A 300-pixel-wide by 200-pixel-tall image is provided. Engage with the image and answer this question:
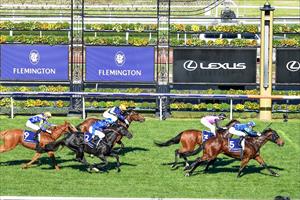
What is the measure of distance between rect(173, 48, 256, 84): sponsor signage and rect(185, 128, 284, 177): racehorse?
27.5 ft

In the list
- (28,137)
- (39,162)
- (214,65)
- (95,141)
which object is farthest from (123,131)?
(214,65)

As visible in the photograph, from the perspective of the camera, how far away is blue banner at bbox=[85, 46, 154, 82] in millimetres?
26625

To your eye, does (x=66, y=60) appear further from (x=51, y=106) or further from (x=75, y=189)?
(x=75, y=189)

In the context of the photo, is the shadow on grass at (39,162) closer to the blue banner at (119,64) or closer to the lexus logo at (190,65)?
the blue banner at (119,64)

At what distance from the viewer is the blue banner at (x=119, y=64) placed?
87.4 ft

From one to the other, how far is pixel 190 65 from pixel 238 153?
8.77m

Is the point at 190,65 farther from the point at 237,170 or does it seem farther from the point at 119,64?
the point at 237,170

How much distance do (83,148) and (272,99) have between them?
31.9 ft

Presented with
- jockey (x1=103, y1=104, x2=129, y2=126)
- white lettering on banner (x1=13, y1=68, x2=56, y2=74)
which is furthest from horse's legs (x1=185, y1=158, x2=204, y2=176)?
white lettering on banner (x1=13, y1=68, x2=56, y2=74)

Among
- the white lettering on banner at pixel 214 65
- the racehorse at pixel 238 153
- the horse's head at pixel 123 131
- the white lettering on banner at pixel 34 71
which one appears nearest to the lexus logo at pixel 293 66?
the white lettering on banner at pixel 214 65

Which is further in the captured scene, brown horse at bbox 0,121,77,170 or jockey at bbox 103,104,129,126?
jockey at bbox 103,104,129,126

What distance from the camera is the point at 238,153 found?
712 inches

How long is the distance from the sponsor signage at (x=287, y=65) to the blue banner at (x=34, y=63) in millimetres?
6280

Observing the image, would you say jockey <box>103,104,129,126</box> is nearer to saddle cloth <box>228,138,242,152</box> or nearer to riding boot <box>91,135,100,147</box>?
riding boot <box>91,135,100,147</box>
